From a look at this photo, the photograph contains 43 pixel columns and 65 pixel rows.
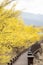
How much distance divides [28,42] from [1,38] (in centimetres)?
2286

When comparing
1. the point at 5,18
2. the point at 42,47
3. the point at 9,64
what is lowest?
Answer: the point at 9,64

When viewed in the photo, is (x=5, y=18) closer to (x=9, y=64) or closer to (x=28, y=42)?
(x=9, y=64)

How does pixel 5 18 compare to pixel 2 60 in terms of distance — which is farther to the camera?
pixel 2 60

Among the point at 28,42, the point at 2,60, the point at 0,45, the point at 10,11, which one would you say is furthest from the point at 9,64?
the point at 28,42

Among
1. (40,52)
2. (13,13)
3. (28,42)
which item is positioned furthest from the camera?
(28,42)

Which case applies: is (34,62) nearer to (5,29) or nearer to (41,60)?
(41,60)

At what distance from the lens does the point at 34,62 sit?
1533cm

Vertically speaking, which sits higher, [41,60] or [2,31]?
[2,31]

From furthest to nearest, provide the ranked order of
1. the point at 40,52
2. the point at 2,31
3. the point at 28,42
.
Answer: the point at 28,42, the point at 40,52, the point at 2,31

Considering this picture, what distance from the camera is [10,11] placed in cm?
1586

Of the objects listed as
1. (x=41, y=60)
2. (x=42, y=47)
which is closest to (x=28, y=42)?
(x=42, y=47)

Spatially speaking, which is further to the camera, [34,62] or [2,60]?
[2,60]

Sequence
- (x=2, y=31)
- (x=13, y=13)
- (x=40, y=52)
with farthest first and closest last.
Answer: (x=40, y=52) < (x=2, y=31) < (x=13, y=13)

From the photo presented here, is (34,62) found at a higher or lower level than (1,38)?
lower
